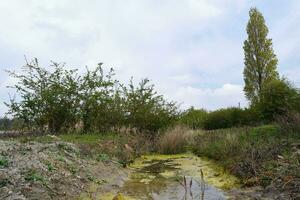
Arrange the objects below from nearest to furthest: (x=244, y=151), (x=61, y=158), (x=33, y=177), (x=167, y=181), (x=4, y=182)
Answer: (x=4, y=182) < (x=33, y=177) < (x=61, y=158) < (x=167, y=181) < (x=244, y=151)

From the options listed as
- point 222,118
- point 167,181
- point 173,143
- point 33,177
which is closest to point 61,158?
point 33,177

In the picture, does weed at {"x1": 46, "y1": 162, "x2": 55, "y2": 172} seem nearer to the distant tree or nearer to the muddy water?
the muddy water

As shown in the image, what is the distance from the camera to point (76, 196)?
7.24m

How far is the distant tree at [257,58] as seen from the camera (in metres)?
34.7

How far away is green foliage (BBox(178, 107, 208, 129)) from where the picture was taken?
23.3 metres

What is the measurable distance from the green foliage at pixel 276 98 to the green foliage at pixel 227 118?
8.41ft

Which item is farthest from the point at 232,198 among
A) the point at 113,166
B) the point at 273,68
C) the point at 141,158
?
the point at 273,68

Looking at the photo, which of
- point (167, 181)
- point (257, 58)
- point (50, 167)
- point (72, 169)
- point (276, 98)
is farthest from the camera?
point (257, 58)

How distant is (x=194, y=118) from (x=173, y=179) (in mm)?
17697

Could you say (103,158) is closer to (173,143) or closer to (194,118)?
(173,143)

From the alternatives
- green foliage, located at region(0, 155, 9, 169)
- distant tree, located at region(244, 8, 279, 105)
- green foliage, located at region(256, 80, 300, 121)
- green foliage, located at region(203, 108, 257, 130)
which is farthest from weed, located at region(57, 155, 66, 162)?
distant tree, located at region(244, 8, 279, 105)

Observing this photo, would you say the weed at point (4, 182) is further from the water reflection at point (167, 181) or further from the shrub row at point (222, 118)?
the shrub row at point (222, 118)

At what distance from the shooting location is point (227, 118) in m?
28.0

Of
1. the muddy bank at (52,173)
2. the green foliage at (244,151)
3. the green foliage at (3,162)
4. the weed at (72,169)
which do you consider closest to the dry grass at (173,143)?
the green foliage at (244,151)
